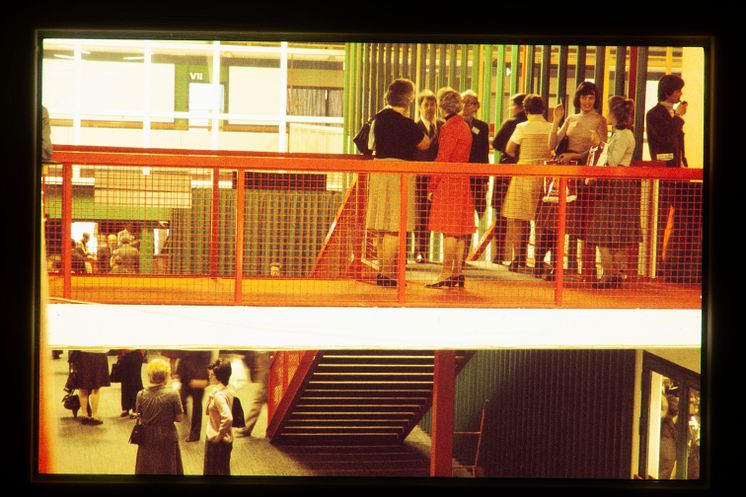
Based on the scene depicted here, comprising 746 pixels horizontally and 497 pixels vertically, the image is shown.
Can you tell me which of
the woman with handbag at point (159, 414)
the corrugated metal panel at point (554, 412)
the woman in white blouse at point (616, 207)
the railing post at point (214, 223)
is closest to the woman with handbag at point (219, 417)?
the woman with handbag at point (159, 414)

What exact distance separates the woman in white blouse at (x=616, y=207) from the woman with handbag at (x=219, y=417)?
3.46 meters

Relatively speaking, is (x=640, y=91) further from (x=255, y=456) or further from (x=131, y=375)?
(x=131, y=375)

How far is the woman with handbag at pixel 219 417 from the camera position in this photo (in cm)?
759

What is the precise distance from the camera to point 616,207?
5.82m

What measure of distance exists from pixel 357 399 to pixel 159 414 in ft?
14.2

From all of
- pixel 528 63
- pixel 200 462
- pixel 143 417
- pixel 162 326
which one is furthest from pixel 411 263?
pixel 200 462

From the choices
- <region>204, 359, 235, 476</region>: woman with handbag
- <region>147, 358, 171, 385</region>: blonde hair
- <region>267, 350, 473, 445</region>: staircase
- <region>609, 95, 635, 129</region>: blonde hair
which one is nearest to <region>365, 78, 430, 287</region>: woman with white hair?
<region>609, 95, 635, 129</region>: blonde hair

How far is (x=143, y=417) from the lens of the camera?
22.1 feet

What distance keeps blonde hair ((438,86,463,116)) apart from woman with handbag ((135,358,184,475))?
3.07 metres

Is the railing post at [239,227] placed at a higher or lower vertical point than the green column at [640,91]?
lower

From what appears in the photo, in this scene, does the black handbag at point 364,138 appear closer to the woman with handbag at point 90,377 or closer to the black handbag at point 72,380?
the woman with handbag at point 90,377

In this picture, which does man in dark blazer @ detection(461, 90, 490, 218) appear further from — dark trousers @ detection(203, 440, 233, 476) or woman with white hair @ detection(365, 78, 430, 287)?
dark trousers @ detection(203, 440, 233, 476)
